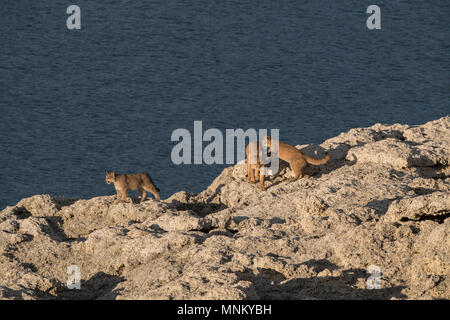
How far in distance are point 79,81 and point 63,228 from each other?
20881 mm

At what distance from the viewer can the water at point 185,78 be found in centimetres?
3534

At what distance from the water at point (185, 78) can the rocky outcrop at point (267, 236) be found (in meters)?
11.6

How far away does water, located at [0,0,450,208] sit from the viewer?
116ft

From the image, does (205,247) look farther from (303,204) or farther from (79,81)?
(79,81)

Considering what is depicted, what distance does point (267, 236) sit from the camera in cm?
1797

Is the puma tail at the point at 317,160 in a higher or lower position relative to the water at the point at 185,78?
lower

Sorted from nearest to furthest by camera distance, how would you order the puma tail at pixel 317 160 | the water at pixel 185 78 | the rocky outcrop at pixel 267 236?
the rocky outcrop at pixel 267 236 → the puma tail at pixel 317 160 → the water at pixel 185 78

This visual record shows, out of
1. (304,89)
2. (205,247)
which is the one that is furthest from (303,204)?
(304,89)

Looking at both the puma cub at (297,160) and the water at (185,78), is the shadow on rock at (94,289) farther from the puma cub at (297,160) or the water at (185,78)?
the water at (185,78)

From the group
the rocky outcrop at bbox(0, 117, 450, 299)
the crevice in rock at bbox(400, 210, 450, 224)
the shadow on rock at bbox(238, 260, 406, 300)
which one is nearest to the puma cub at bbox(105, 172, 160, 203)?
the rocky outcrop at bbox(0, 117, 450, 299)

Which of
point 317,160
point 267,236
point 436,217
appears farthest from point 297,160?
point 436,217

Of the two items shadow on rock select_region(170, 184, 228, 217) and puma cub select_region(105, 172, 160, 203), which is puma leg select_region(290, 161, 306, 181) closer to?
shadow on rock select_region(170, 184, 228, 217)

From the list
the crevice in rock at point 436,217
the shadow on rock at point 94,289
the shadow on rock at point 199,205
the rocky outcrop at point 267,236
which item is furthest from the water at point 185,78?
the crevice in rock at point 436,217

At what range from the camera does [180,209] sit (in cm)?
2091
